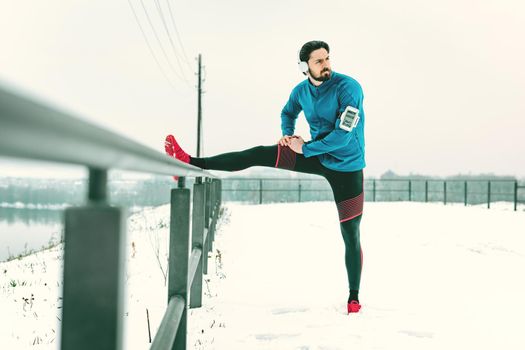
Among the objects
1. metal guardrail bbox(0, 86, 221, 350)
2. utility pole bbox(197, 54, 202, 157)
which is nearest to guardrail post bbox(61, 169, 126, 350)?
metal guardrail bbox(0, 86, 221, 350)

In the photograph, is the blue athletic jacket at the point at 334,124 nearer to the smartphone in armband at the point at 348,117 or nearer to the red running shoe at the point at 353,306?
the smartphone in armband at the point at 348,117

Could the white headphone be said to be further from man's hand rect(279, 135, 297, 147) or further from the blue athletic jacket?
man's hand rect(279, 135, 297, 147)

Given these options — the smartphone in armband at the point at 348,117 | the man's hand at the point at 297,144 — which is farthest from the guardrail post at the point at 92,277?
the man's hand at the point at 297,144

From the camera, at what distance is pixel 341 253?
6645 millimetres

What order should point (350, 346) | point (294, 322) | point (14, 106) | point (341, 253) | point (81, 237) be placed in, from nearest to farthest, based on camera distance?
point (14, 106)
point (81, 237)
point (350, 346)
point (294, 322)
point (341, 253)

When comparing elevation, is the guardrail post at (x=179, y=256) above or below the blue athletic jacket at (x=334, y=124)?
below

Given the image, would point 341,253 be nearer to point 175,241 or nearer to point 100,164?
point 175,241

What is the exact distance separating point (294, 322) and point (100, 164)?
2.72 metres

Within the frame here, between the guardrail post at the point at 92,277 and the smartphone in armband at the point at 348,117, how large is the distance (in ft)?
9.16

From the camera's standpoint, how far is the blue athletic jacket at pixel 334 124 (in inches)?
133

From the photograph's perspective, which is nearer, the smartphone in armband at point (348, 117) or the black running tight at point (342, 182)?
the smartphone in armband at point (348, 117)

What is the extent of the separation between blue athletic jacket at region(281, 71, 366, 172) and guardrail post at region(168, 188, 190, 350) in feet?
5.53

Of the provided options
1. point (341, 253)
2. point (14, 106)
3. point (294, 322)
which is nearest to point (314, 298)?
point (294, 322)

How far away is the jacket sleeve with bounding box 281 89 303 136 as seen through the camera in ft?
13.0
